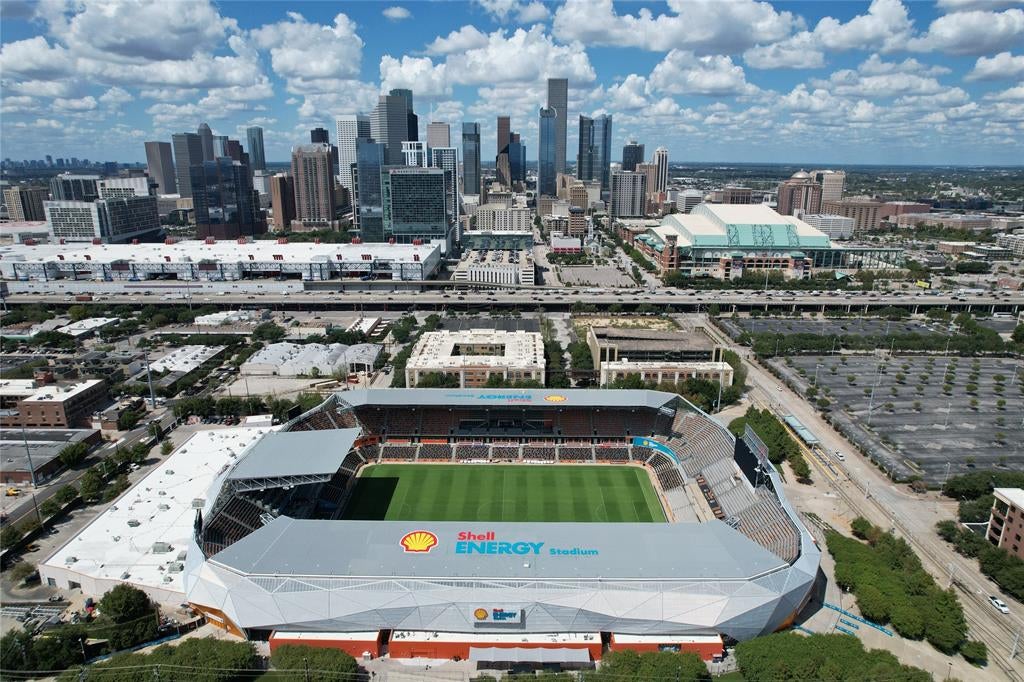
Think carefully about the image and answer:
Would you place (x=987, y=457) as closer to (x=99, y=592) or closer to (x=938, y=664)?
(x=938, y=664)

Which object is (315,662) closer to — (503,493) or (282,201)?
(503,493)

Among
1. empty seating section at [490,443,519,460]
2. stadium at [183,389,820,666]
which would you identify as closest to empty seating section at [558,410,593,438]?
empty seating section at [490,443,519,460]

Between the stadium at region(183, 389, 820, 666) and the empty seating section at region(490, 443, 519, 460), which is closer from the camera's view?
the stadium at region(183, 389, 820, 666)

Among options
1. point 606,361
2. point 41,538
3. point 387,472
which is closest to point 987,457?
point 606,361

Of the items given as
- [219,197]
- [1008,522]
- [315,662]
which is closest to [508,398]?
[315,662]

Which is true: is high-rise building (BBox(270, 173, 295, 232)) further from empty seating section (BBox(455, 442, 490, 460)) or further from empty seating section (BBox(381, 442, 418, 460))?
empty seating section (BBox(455, 442, 490, 460))

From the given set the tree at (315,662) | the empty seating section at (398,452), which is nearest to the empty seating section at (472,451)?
the empty seating section at (398,452)
